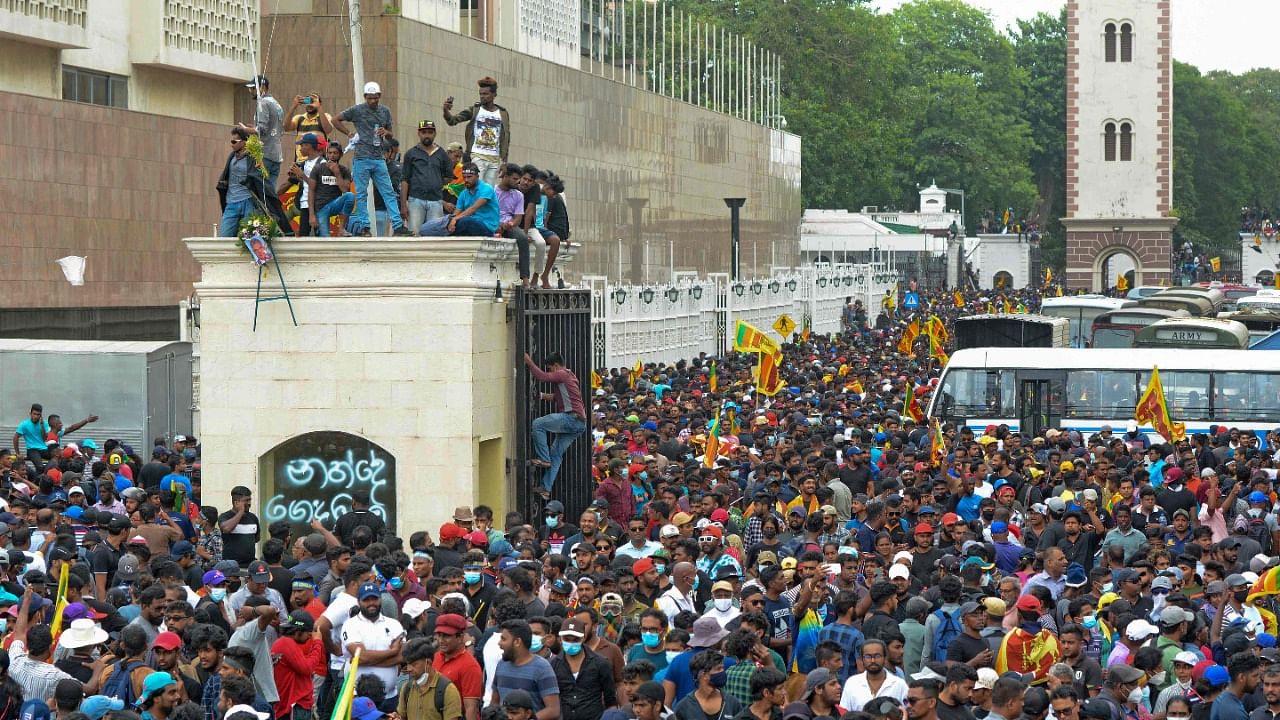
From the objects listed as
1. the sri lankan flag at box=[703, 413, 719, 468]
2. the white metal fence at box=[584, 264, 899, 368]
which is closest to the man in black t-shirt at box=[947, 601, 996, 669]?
the sri lankan flag at box=[703, 413, 719, 468]

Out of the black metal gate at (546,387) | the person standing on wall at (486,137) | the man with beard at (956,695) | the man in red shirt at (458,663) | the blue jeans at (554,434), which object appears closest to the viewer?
the man with beard at (956,695)

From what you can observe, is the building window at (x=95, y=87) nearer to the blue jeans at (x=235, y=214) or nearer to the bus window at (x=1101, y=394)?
the bus window at (x=1101, y=394)

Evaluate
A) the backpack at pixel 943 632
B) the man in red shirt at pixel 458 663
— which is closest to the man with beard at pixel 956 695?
the backpack at pixel 943 632

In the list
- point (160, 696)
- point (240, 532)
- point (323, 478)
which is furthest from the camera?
point (323, 478)

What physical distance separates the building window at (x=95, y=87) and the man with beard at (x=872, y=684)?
91.0 ft

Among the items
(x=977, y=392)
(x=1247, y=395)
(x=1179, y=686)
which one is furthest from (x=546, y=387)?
(x=1247, y=395)

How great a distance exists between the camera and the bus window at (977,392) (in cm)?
2895

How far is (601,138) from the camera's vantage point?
172 ft

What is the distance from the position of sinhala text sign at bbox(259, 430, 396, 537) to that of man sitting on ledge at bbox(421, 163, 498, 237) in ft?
6.34

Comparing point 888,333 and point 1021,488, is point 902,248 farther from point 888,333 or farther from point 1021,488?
point 1021,488

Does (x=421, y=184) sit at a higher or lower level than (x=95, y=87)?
lower

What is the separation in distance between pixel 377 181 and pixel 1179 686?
9178 mm

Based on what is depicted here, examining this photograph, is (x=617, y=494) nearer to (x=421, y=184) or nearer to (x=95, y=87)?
(x=421, y=184)

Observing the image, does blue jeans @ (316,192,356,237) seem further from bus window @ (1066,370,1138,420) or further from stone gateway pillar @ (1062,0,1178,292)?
stone gateway pillar @ (1062,0,1178,292)
